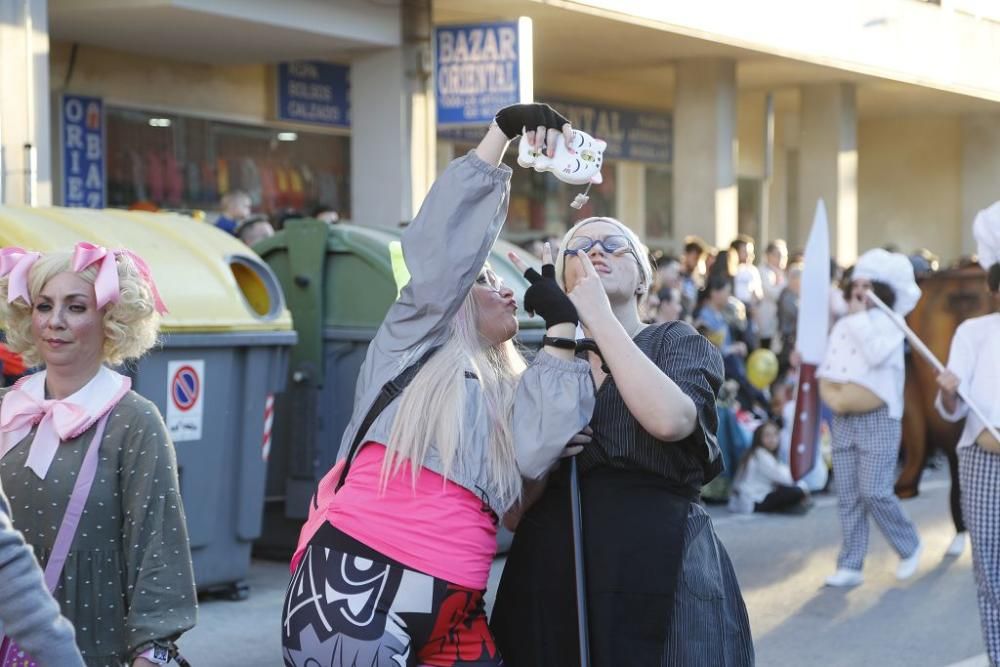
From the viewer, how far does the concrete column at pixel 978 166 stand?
29672 millimetres

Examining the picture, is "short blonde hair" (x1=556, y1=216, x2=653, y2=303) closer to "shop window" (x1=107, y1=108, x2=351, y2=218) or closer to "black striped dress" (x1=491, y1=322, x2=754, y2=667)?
"black striped dress" (x1=491, y1=322, x2=754, y2=667)

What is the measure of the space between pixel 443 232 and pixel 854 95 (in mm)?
21821

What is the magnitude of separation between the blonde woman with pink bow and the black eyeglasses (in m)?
1.06

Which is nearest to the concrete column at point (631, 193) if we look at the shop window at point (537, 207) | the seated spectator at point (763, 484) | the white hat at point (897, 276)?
the shop window at point (537, 207)

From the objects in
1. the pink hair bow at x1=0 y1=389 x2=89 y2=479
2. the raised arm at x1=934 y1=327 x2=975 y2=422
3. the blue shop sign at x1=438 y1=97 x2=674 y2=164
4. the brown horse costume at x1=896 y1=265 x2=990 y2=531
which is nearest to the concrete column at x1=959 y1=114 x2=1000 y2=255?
the blue shop sign at x1=438 y1=97 x2=674 y2=164

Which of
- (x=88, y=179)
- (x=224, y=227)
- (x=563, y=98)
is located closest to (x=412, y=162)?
(x=88, y=179)

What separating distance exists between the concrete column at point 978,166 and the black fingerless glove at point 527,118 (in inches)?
1094

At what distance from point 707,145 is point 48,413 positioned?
59.8 feet

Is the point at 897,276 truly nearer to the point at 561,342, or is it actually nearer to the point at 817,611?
the point at 817,611

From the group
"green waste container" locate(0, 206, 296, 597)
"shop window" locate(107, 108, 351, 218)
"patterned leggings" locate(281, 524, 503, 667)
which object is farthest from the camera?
"shop window" locate(107, 108, 351, 218)

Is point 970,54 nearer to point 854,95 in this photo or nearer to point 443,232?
point 854,95

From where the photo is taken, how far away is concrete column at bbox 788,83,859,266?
23.8 meters

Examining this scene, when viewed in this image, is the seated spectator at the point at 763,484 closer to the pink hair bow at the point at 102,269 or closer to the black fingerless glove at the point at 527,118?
the black fingerless glove at the point at 527,118

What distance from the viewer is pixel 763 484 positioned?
11.4 metres
